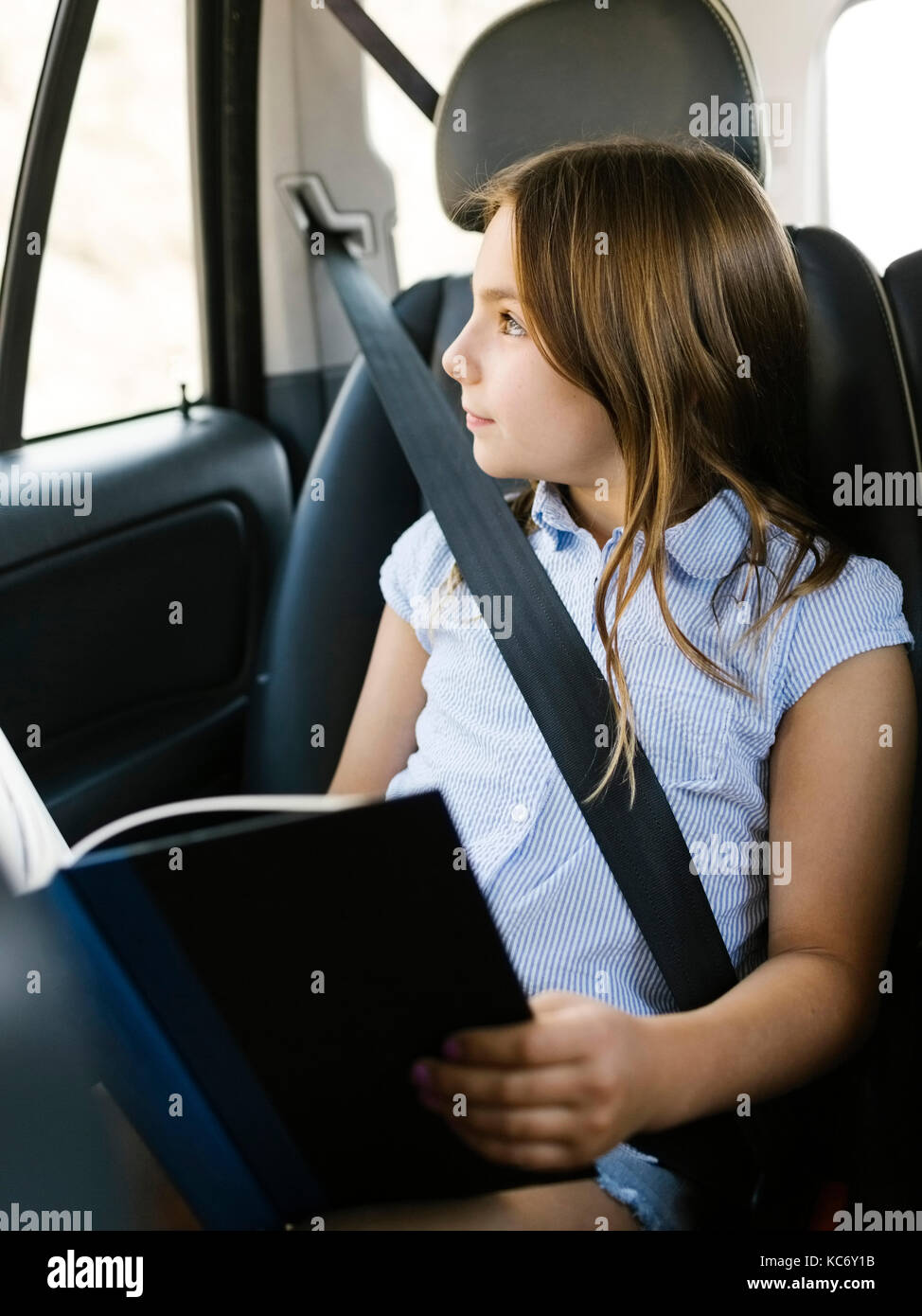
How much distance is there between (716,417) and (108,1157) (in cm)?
73

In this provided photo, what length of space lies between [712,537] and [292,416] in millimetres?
1106

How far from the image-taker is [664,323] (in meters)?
0.98

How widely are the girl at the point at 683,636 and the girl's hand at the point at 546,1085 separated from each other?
151 mm

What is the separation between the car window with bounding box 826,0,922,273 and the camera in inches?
58.0

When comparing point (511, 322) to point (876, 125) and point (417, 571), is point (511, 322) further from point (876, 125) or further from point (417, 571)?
point (876, 125)

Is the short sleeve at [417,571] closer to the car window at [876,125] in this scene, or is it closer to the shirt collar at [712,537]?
the shirt collar at [712,537]

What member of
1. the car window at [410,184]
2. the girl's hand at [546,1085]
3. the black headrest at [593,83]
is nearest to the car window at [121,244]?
the car window at [410,184]

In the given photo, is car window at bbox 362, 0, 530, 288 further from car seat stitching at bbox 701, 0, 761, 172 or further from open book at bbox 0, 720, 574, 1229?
open book at bbox 0, 720, 574, 1229

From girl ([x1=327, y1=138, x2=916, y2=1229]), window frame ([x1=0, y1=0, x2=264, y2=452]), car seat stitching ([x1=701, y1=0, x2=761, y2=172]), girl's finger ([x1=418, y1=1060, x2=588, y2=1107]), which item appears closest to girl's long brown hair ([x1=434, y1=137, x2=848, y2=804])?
girl ([x1=327, y1=138, x2=916, y2=1229])

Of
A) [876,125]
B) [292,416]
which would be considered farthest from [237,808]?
[292,416]

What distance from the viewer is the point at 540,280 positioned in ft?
3.24

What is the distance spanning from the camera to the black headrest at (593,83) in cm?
117

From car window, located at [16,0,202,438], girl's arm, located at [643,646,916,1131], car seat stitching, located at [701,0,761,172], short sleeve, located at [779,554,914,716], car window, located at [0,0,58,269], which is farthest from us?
car window, located at [16,0,202,438]
